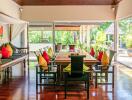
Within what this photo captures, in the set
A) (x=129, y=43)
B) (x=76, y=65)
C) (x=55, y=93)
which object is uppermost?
(x=129, y=43)

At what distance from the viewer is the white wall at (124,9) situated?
940 cm

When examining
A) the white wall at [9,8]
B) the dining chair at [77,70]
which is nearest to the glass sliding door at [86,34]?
the white wall at [9,8]

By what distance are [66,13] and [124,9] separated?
248 centimetres

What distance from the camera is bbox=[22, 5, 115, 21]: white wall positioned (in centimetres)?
1128

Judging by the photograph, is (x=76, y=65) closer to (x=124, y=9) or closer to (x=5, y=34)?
(x=5, y=34)

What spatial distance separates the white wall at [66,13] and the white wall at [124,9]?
0.55 m

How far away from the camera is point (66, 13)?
37.2ft

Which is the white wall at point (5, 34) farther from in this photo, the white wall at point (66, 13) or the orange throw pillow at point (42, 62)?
the white wall at point (66, 13)

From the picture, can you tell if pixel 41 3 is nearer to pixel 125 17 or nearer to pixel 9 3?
pixel 9 3

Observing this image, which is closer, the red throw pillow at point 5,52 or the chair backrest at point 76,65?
the chair backrest at point 76,65

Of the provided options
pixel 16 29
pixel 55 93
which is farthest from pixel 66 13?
pixel 55 93

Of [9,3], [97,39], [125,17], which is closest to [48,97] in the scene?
[9,3]

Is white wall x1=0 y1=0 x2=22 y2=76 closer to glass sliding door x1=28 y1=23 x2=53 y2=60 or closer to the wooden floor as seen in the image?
the wooden floor

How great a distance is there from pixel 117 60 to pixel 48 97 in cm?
644
